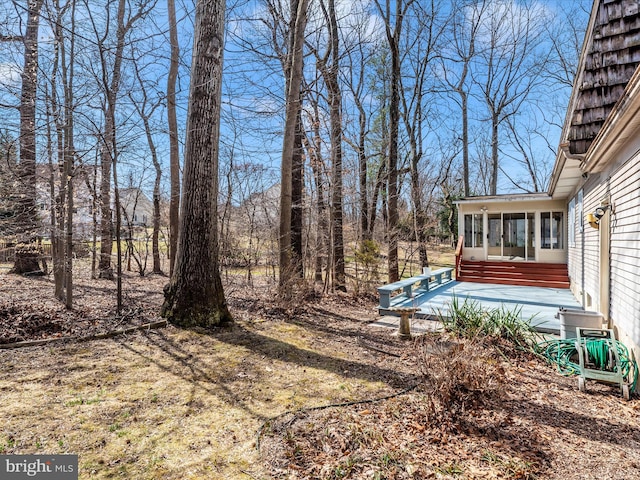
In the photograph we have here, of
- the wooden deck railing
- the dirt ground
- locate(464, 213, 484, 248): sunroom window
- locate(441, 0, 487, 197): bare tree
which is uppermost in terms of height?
locate(441, 0, 487, 197): bare tree

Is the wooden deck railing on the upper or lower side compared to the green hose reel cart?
upper

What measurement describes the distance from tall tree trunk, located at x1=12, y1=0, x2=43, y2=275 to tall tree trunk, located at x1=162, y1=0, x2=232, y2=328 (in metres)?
2.33

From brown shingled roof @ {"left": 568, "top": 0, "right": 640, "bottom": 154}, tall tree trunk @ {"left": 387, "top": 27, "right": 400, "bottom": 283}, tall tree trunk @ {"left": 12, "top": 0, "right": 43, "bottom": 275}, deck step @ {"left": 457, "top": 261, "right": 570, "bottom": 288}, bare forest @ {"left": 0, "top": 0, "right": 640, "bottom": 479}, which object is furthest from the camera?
deck step @ {"left": 457, "top": 261, "right": 570, "bottom": 288}

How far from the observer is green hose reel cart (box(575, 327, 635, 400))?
368cm

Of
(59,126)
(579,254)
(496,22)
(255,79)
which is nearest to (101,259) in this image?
(59,126)

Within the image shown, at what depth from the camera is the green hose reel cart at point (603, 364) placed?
12.1ft

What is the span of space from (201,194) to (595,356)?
5446mm

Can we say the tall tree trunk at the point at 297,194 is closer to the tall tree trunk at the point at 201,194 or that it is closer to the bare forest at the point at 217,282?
the bare forest at the point at 217,282

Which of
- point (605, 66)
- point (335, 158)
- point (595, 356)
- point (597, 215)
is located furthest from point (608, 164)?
point (335, 158)

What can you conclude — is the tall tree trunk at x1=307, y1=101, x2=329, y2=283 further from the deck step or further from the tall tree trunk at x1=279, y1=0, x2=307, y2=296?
the deck step

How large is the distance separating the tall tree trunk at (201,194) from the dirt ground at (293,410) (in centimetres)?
44

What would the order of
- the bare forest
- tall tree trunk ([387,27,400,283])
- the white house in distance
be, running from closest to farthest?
1. the bare forest
2. the white house in distance
3. tall tree trunk ([387,27,400,283])

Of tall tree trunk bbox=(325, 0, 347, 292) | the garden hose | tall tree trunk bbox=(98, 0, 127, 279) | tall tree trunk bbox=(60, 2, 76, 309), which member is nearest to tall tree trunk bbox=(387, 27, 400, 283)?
tall tree trunk bbox=(325, 0, 347, 292)

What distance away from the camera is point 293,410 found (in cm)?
311
